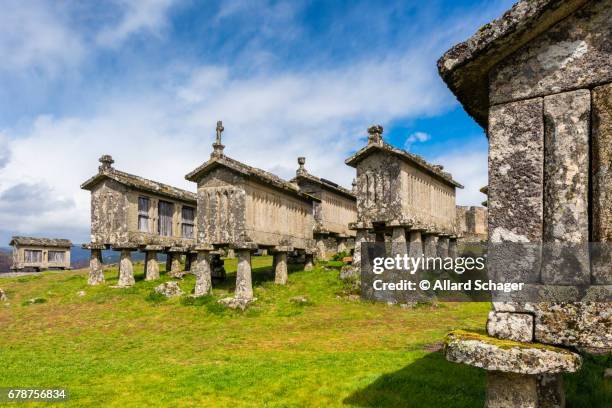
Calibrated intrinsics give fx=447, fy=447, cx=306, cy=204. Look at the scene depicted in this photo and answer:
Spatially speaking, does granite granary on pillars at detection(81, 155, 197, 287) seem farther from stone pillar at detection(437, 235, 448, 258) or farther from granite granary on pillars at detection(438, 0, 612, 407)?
granite granary on pillars at detection(438, 0, 612, 407)

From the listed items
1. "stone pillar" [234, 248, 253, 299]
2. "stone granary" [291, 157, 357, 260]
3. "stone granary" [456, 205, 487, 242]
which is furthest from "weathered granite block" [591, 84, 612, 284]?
"stone granary" [456, 205, 487, 242]

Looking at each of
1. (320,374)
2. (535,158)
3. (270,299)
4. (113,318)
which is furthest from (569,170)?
(113,318)

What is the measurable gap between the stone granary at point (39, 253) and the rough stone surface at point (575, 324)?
38.3m

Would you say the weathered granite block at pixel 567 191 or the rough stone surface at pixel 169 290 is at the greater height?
the weathered granite block at pixel 567 191

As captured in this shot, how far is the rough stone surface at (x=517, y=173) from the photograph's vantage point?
387cm

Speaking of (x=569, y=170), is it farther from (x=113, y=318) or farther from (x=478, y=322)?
(x=113, y=318)

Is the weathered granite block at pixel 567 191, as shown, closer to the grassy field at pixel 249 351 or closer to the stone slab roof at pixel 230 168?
the grassy field at pixel 249 351

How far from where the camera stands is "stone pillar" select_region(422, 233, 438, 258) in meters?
17.4

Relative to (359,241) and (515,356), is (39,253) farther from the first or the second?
(515,356)

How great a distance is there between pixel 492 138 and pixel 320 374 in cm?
502

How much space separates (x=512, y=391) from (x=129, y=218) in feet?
62.5

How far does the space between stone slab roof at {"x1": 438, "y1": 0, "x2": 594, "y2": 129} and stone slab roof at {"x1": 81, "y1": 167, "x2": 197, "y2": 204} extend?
18.1 meters

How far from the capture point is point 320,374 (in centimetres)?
745

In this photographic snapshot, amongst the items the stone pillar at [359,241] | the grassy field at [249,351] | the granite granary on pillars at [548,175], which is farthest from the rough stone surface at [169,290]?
the granite granary on pillars at [548,175]
